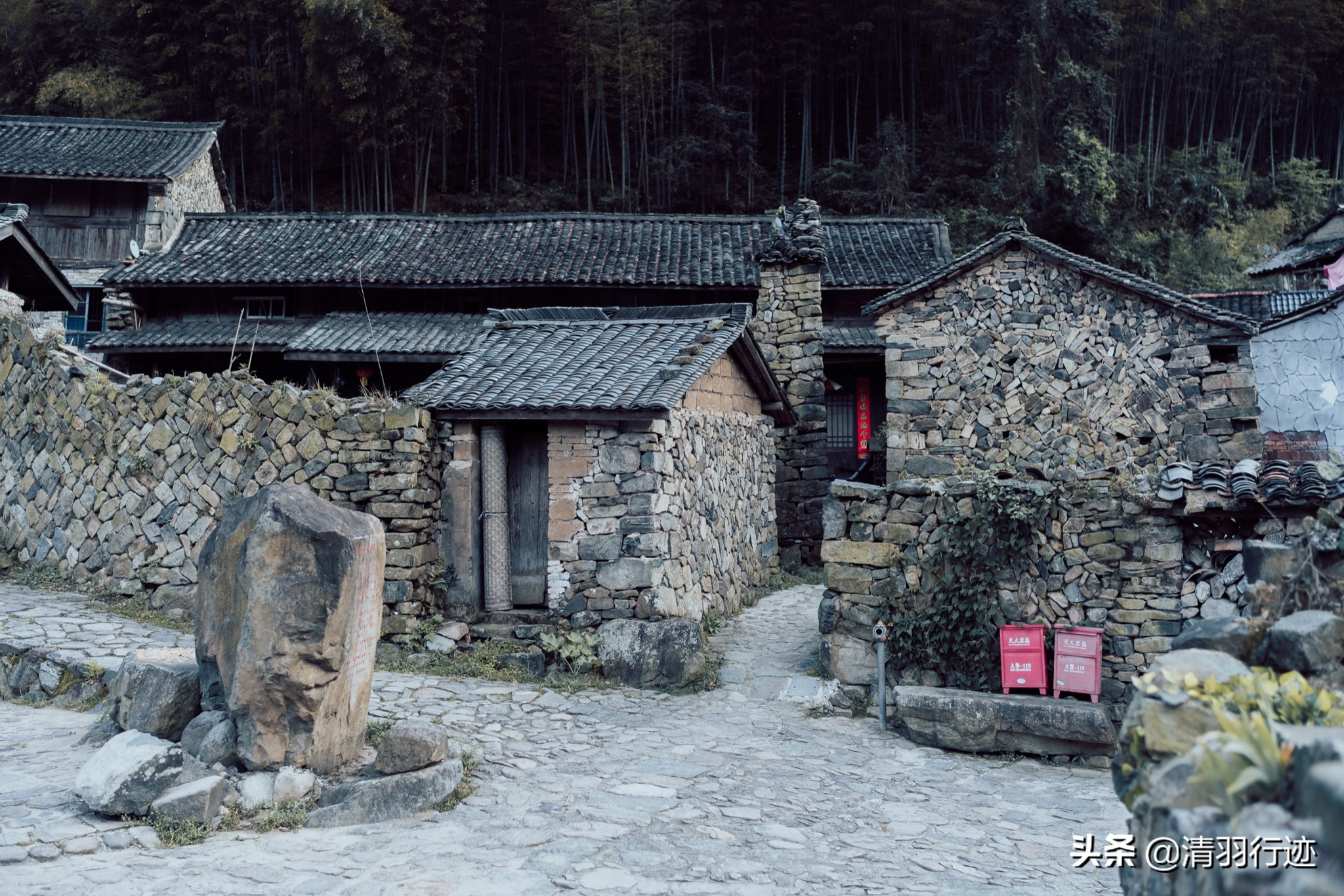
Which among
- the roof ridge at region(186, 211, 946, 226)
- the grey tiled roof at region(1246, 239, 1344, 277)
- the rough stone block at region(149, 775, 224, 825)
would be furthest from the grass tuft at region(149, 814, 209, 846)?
the grey tiled roof at region(1246, 239, 1344, 277)

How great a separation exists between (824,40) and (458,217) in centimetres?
1557

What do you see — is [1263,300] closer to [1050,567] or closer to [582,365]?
[1050,567]

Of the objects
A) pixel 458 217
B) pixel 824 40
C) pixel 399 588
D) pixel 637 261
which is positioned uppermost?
pixel 824 40

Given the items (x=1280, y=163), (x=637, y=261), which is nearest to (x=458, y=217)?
(x=637, y=261)

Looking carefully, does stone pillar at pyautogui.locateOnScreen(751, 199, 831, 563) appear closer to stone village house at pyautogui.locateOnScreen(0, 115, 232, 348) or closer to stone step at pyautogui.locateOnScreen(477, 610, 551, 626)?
stone step at pyautogui.locateOnScreen(477, 610, 551, 626)

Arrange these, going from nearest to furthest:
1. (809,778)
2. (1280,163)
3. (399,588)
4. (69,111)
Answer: (809,778) < (399,588) < (69,111) < (1280,163)

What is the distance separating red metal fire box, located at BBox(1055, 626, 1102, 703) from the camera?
7340 millimetres

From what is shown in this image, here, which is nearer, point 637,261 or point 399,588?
point 399,588

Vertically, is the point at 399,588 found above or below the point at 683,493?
below

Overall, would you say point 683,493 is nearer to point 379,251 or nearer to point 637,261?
point 637,261

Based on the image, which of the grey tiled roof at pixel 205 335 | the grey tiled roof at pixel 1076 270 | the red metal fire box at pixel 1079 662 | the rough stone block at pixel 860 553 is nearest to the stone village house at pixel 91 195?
the grey tiled roof at pixel 205 335

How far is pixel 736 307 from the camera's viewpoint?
11773 mm

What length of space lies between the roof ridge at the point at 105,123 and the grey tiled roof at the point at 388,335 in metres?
8.04

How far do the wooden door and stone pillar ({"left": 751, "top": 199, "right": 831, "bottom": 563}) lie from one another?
278 inches
